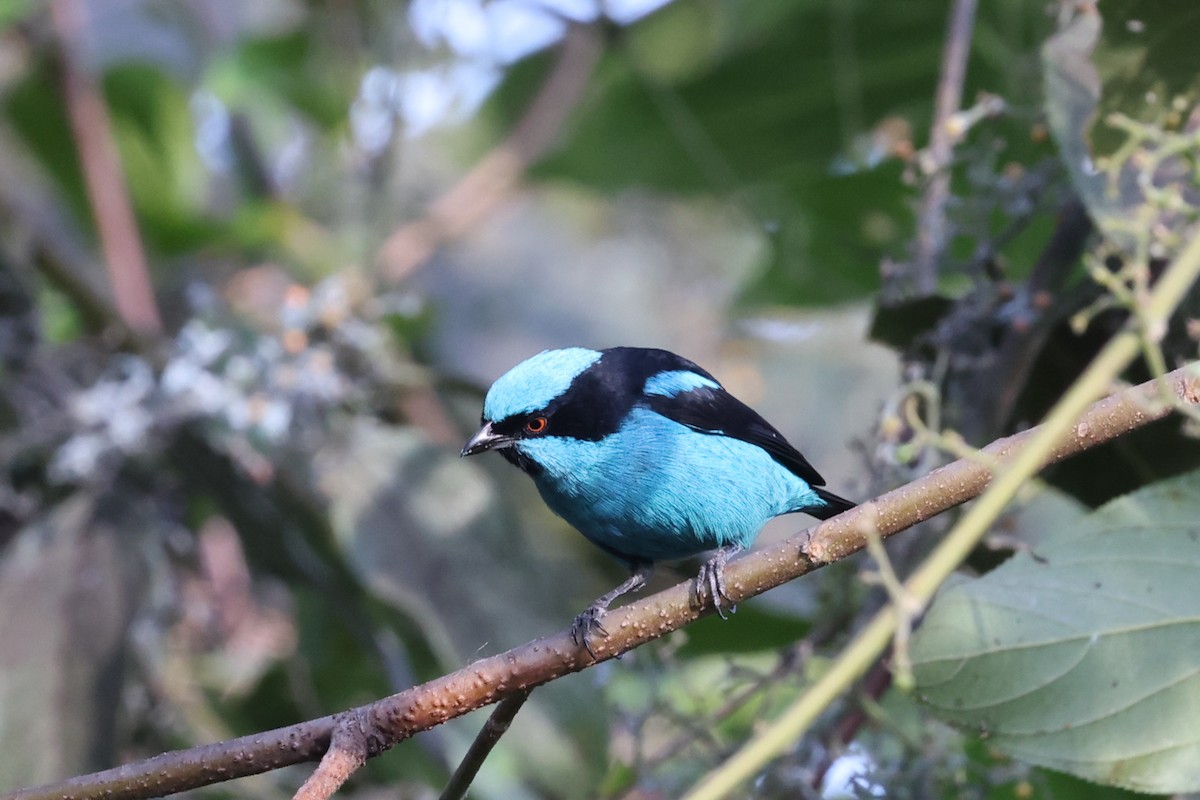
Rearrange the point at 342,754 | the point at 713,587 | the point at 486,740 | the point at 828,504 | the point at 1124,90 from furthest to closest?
1. the point at 828,504
2. the point at 1124,90
3. the point at 713,587
4. the point at 486,740
5. the point at 342,754

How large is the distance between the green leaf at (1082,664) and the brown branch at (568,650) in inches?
18.9

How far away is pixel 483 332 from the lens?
15.8 feet

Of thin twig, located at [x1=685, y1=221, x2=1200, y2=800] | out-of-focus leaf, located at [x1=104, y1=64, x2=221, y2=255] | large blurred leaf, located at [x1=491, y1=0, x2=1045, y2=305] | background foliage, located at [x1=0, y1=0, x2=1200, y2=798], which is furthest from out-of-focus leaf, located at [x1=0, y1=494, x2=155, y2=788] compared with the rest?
thin twig, located at [x1=685, y1=221, x2=1200, y2=800]

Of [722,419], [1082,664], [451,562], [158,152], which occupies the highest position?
[158,152]

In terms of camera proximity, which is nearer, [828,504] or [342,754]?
[342,754]

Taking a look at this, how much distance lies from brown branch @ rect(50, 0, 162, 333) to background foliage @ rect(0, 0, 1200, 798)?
0.8 inches

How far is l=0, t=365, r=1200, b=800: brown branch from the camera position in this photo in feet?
5.13

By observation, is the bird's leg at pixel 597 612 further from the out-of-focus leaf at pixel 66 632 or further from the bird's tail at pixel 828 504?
the out-of-focus leaf at pixel 66 632

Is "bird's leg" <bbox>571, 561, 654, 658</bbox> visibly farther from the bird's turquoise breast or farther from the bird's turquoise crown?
the bird's turquoise crown

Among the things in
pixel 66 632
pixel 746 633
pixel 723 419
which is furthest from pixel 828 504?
pixel 66 632

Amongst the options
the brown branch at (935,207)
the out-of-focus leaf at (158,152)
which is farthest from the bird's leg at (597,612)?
the out-of-focus leaf at (158,152)

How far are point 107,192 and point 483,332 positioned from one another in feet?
4.89

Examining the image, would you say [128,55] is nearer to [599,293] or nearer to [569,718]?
[599,293]

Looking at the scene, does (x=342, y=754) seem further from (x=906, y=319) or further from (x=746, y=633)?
(x=746, y=633)
